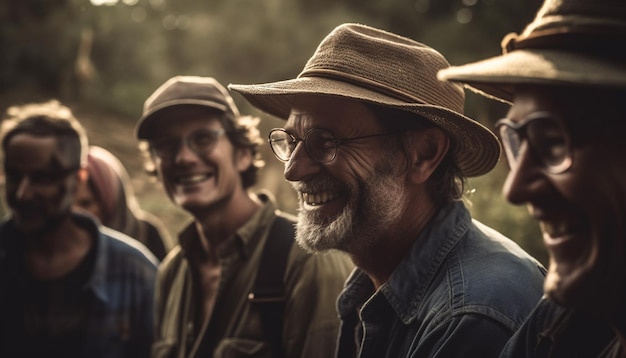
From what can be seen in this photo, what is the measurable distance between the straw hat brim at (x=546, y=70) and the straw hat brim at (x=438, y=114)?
0.75 m

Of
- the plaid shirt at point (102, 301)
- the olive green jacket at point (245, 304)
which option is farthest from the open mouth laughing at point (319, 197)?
the plaid shirt at point (102, 301)

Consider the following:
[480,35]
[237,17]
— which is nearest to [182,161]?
[480,35]

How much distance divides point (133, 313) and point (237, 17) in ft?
31.3

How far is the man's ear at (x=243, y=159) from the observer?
4.20m

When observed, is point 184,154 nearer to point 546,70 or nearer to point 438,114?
point 438,114

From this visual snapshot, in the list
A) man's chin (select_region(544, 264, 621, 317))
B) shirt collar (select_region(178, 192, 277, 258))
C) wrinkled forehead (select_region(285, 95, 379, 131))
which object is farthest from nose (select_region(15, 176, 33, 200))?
man's chin (select_region(544, 264, 621, 317))

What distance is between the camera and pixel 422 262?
99.6 inches

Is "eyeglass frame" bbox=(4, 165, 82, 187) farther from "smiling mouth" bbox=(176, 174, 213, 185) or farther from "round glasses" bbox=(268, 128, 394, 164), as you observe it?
"round glasses" bbox=(268, 128, 394, 164)

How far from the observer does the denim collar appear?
97.9 inches

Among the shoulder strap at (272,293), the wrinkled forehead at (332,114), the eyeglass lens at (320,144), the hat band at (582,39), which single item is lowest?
the shoulder strap at (272,293)

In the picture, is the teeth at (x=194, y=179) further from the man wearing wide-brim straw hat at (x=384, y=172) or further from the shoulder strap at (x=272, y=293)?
the man wearing wide-brim straw hat at (x=384, y=172)

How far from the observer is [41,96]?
60.3 ft

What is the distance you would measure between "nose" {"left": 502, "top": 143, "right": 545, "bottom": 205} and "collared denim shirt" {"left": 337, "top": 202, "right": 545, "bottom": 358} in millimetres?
629

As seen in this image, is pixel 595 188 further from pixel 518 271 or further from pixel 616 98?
pixel 518 271
